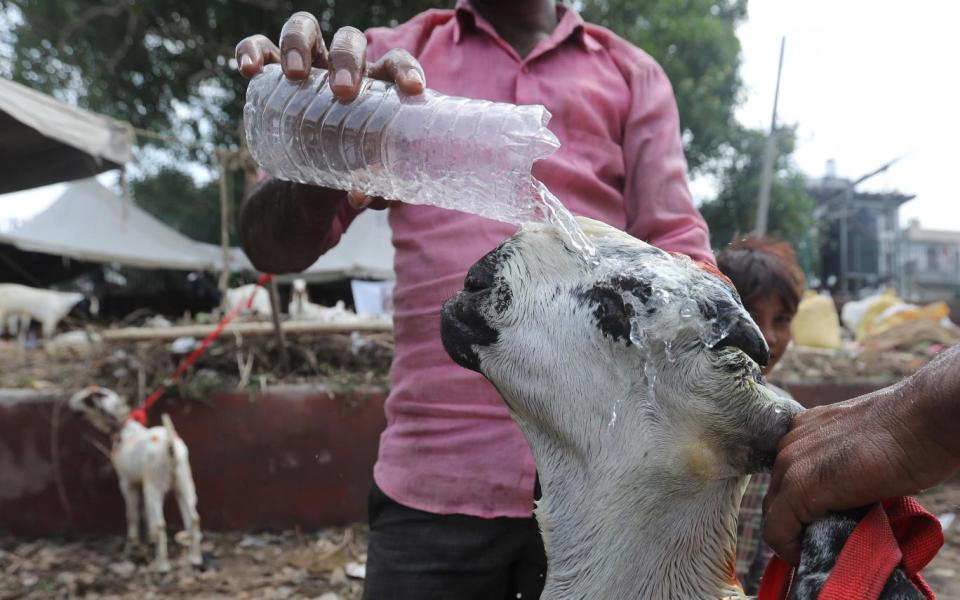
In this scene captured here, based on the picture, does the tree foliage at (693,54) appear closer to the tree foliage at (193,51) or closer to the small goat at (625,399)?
the tree foliage at (193,51)

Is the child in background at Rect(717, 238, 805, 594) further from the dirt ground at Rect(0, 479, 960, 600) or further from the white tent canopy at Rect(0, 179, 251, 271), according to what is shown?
the white tent canopy at Rect(0, 179, 251, 271)

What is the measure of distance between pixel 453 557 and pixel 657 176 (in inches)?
37.2

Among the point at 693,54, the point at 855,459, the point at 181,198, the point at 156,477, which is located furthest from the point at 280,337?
the point at 693,54

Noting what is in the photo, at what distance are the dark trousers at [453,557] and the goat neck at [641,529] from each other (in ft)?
1.44

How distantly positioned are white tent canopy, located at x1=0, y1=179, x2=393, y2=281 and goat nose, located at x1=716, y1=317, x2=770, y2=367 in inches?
419

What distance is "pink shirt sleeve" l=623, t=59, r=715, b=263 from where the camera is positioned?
5.29ft

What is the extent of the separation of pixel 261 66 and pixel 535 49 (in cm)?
68

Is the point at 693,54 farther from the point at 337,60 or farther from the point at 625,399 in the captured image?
the point at 625,399

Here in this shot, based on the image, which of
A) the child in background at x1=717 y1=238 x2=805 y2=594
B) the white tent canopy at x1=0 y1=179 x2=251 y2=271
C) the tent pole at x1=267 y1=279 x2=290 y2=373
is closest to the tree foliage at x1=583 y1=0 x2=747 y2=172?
the white tent canopy at x1=0 y1=179 x2=251 y2=271

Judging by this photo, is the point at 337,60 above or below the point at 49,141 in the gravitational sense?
below

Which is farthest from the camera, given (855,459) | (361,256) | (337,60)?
(361,256)

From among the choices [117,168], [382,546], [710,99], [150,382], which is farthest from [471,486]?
[710,99]

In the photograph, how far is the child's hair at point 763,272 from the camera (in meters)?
2.66

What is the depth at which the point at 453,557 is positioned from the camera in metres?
1.57
